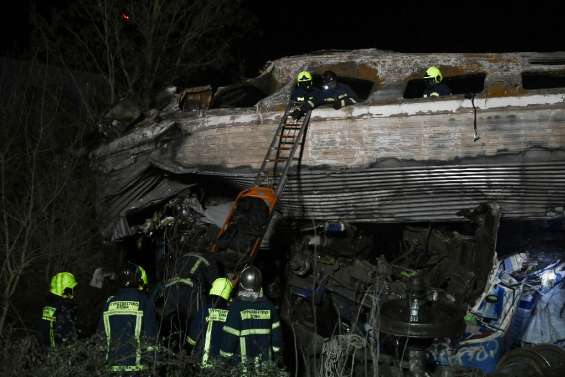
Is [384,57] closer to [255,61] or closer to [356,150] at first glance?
[356,150]

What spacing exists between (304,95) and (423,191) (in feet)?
5.81

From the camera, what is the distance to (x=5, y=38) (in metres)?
15.3

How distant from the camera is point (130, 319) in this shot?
14.9ft

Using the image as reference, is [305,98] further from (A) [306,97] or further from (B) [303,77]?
(B) [303,77]

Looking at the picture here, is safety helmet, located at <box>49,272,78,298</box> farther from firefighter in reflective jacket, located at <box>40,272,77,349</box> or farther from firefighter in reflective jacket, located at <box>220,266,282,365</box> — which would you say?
firefighter in reflective jacket, located at <box>220,266,282,365</box>

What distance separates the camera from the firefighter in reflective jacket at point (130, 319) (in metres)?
4.16

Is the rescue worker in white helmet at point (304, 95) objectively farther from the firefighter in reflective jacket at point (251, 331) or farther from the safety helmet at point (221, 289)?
the firefighter in reflective jacket at point (251, 331)

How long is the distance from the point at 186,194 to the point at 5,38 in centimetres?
993

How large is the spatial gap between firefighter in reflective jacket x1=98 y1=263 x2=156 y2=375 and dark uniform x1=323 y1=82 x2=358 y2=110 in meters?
2.99

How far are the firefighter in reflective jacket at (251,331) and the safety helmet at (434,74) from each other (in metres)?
3.45

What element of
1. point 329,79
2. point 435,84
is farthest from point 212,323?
point 435,84

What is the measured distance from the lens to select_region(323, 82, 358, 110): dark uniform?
676 centimetres

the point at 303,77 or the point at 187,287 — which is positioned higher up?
the point at 303,77

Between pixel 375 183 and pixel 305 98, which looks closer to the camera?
pixel 375 183
